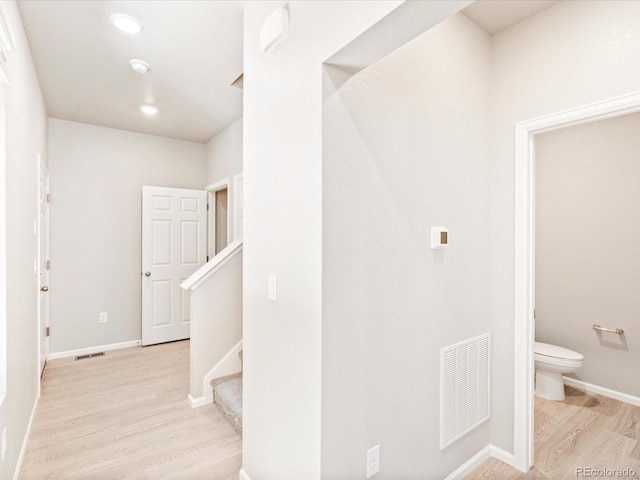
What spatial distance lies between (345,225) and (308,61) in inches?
26.8

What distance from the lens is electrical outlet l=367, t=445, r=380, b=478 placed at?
1521 millimetres

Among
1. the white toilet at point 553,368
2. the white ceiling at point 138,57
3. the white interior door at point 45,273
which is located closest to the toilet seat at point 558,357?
the white toilet at point 553,368

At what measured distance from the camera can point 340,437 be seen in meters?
1.42

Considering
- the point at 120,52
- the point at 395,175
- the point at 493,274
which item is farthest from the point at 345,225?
the point at 120,52

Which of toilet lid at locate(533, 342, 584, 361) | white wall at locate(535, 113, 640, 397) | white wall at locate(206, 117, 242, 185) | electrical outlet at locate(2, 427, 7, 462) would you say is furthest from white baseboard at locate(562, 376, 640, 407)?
electrical outlet at locate(2, 427, 7, 462)

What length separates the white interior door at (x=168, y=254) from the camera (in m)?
4.38

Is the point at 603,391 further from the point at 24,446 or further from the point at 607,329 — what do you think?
the point at 24,446

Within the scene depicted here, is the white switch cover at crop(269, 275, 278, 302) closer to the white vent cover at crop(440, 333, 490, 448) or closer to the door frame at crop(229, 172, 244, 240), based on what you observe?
the white vent cover at crop(440, 333, 490, 448)

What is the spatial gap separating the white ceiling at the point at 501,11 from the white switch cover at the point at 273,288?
6.07 feet

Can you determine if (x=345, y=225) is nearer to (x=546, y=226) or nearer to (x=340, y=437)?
(x=340, y=437)

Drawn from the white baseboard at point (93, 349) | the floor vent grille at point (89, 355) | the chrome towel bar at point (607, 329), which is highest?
the chrome towel bar at point (607, 329)

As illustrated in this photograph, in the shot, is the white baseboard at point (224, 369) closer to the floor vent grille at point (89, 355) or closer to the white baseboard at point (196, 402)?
the white baseboard at point (196, 402)

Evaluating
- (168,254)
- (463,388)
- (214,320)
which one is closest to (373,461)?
(463,388)

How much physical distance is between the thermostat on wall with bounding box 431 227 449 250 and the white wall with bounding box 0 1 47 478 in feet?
7.06
